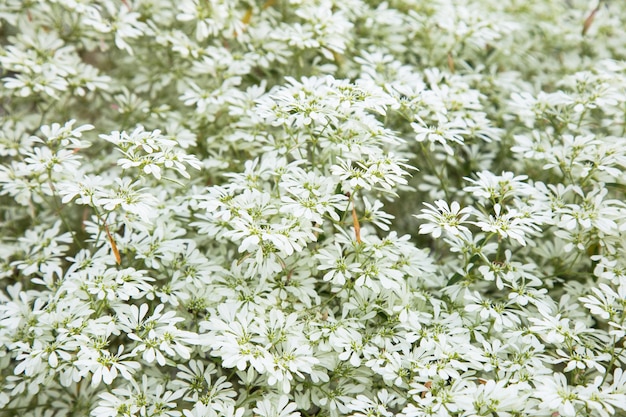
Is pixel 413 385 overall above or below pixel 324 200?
below

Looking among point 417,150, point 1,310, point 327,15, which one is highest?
point 327,15

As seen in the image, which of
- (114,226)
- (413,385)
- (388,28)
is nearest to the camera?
(413,385)

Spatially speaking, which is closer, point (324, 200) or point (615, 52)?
point (324, 200)

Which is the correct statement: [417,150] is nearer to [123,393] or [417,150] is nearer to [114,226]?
[114,226]

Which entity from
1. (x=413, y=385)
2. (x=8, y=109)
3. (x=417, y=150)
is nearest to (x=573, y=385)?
(x=413, y=385)

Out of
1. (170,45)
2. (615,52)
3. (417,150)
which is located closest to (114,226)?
(170,45)

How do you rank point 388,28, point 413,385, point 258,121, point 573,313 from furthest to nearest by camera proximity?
1. point 388,28
2. point 258,121
3. point 573,313
4. point 413,385
